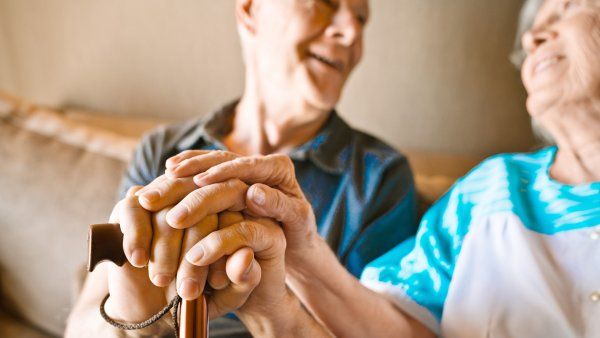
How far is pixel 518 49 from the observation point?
1.19m

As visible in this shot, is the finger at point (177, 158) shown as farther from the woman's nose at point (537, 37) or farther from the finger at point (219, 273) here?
the woman's nose at point (537, 37)

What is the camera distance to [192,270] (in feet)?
1.90

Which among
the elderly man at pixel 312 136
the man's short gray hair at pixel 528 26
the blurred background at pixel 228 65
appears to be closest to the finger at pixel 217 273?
the elderly man at pixel 312 136

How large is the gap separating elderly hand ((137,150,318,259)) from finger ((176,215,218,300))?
2 cm

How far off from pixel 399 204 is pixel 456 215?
15 cm

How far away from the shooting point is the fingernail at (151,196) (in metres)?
0.60

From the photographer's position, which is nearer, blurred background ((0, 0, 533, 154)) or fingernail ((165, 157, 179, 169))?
fingernail ((165, 157, 179, 169))

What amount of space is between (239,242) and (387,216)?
1.63ft

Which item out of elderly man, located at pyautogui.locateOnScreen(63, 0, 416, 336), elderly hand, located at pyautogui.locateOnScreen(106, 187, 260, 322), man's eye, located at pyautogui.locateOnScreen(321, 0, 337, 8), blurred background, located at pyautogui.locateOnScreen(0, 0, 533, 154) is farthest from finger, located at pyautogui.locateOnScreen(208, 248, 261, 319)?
blurred background, located at pyautogui.locateOnScreen(0, 0, 533, 154)

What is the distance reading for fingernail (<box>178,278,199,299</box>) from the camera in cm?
57

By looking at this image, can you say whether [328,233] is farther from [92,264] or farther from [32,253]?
[32,253]

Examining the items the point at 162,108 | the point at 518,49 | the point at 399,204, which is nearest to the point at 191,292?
the point at 399,204

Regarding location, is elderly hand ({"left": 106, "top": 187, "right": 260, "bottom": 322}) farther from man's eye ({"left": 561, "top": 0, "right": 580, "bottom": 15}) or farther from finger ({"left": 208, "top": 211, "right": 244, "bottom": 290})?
man's eye ({"left": 561, "top": 0, "right": 580, "bottom": 15})

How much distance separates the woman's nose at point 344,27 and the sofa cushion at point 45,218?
0.57 metres
